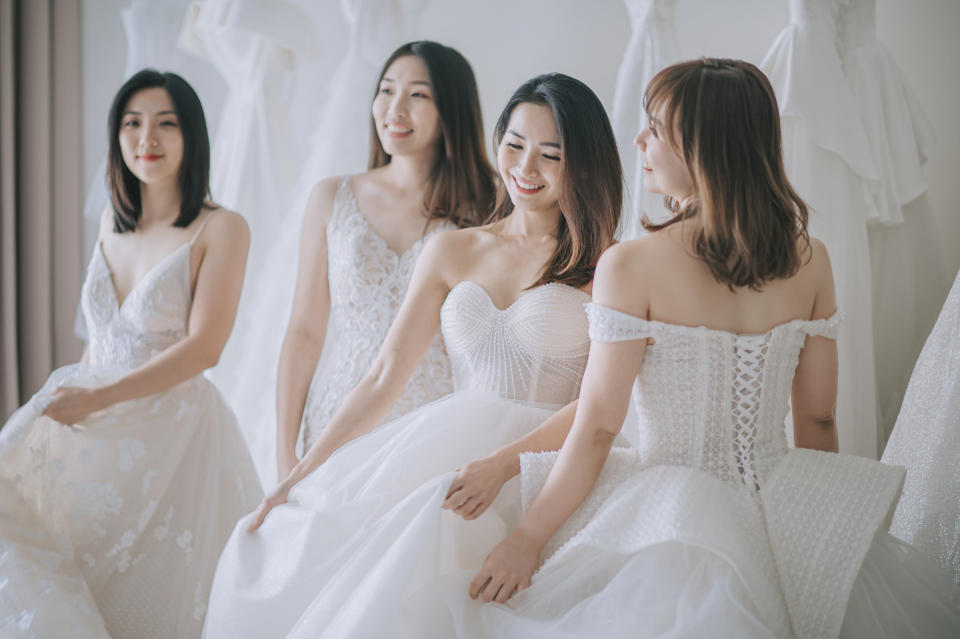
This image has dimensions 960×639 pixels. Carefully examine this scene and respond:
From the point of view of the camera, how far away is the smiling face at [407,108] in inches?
76.2

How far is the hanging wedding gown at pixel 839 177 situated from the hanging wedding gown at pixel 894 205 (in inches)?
1.9

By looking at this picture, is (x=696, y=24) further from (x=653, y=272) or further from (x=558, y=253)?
(x=653, y=272)

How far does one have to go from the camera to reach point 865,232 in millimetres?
1875

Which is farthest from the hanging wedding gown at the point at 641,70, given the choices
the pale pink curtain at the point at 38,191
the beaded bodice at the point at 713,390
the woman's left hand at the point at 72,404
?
the pale pink curtain at the point at 38,191

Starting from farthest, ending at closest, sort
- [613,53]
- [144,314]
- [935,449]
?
[613,53] < [144,314] < [935,449]

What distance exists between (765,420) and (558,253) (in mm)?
490

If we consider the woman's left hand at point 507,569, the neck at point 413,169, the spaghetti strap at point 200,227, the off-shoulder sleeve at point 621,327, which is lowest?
the woman's left hand at point 507,569

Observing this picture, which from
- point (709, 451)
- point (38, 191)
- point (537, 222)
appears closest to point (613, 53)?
point (537, 222)

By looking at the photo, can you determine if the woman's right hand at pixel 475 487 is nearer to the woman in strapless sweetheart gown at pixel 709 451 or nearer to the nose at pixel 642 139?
the woman in strapless sweetheart gown at pixel 709 451

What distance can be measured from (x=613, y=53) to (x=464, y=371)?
1353mm

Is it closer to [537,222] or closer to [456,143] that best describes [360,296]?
[456,143]

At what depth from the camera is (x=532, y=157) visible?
149cm

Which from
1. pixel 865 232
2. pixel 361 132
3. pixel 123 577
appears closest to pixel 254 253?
pixel 361 132

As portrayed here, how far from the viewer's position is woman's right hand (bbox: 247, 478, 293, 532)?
1.42 m
